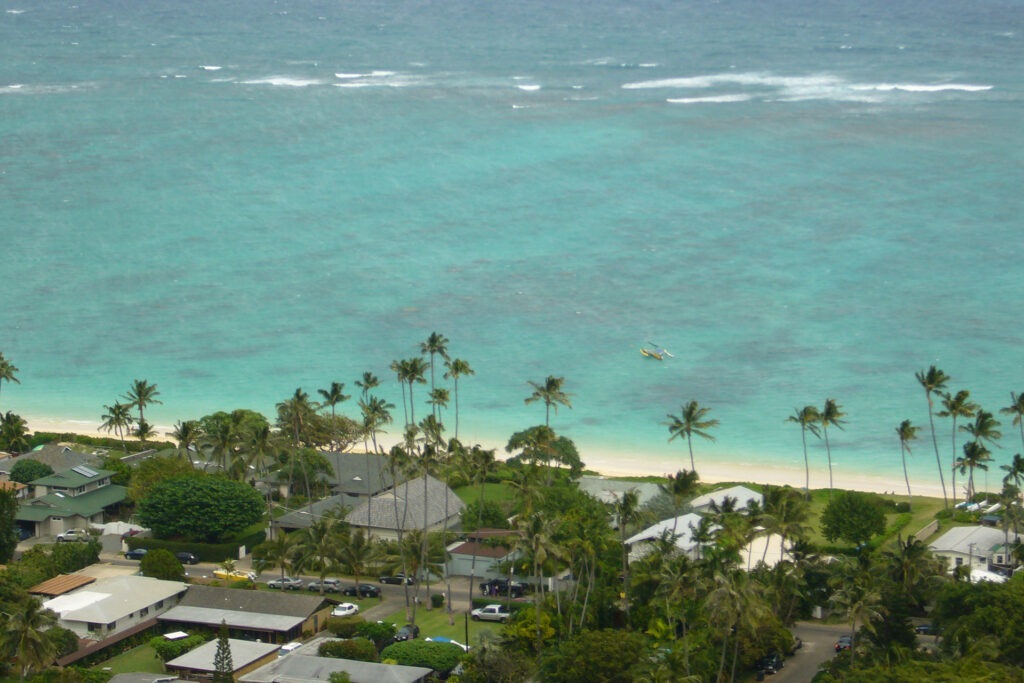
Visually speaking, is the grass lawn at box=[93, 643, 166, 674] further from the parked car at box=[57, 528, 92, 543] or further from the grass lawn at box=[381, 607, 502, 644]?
the parked car at box=[57, 528, 92, 543]

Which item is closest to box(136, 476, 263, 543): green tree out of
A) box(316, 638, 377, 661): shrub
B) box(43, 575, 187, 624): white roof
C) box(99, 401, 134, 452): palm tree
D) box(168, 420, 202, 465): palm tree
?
box(168, 420, 202, 465): palm tree

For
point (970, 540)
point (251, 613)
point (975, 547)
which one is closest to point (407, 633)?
point (251, 613)

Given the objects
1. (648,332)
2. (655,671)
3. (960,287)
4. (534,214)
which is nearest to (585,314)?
(648,332)

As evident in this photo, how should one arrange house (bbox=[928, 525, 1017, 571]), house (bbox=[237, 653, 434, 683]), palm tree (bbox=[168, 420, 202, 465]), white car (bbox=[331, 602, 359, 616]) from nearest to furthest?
house (bbox=[237, 653, 434, 683])
white car (bbox=[331, 602, 359, 616])
house (bbox=[928, 525, 1017, 571])
palm tree (bbox=[168, 420, 202, 465])

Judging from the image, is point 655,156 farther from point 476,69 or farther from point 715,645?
point 715,645

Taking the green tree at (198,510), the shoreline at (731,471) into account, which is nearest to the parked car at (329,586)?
the green tree at (198,510)

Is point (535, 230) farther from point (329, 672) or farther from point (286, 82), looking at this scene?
point (329, 672)
